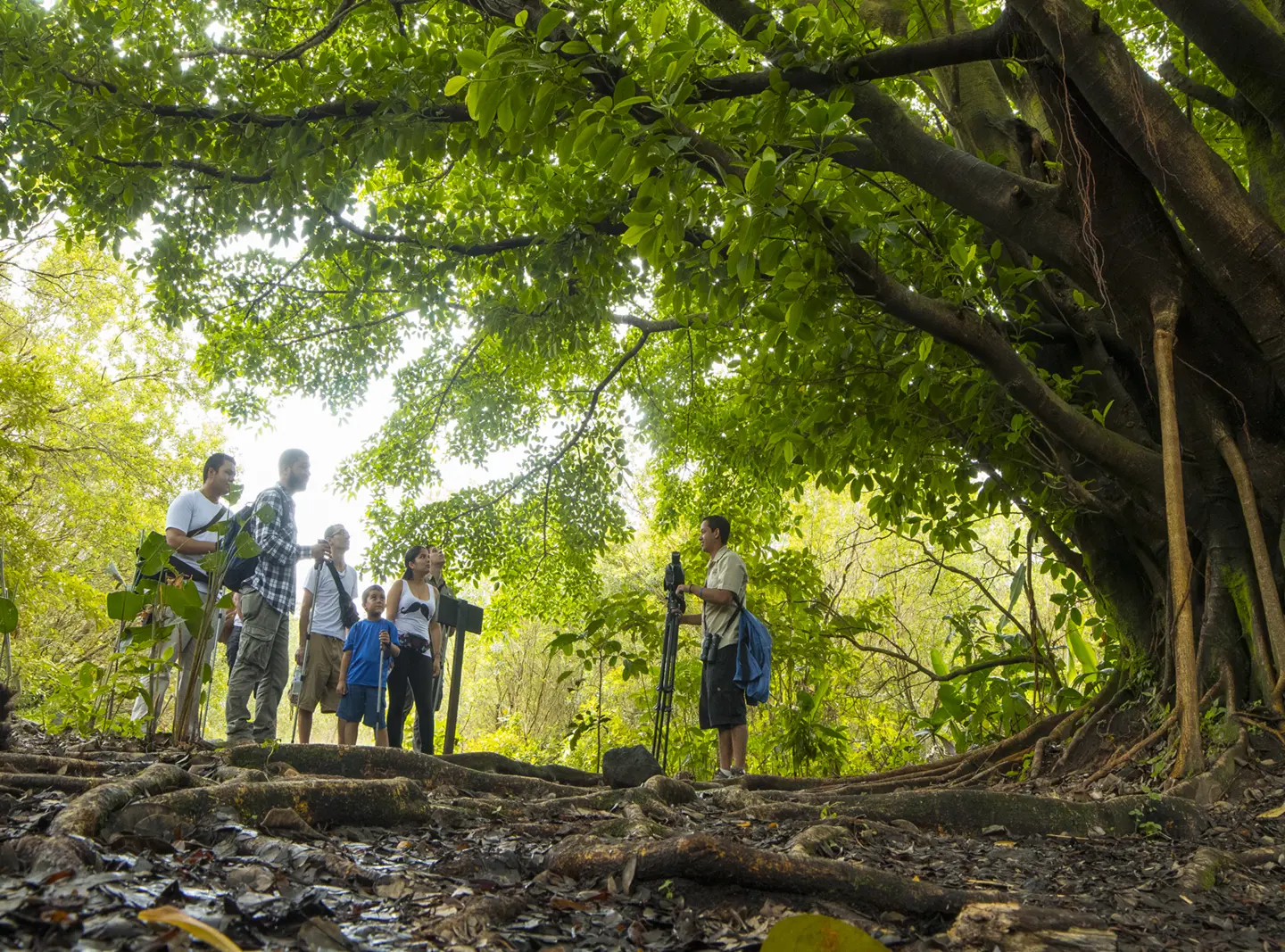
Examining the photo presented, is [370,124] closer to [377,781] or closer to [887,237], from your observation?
[887,237]

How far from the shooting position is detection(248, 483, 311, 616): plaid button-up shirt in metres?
5.73

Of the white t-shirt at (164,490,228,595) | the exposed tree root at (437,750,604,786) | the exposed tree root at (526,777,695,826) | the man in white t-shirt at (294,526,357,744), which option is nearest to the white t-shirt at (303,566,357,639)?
the man in white t-shirt at (294,526,357,744)

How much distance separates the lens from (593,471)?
1210cm

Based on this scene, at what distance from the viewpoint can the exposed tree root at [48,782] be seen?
9.24 ft

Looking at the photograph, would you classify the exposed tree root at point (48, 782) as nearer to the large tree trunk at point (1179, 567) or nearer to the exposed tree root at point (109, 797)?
the exposed tree root at point (109, 797)

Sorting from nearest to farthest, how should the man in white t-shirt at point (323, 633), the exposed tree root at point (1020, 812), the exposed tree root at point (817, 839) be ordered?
the exposed tree root at point (817, 839) → the exposed tree root at point (1020, 812) → the man in white t-shirt at point (323, 633)

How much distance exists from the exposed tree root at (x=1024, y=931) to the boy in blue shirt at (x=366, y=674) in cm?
485

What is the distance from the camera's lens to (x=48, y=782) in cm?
288

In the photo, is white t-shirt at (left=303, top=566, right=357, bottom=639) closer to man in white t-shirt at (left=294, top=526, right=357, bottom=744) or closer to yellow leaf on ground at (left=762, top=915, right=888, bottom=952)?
man in white t-shirt at (left=294, top=526, right=357, bottom=744)

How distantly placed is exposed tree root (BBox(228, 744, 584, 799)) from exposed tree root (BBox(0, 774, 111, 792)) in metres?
0.71

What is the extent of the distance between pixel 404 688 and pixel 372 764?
2.89m

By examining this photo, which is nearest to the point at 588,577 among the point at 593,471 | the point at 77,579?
the point at 593,471

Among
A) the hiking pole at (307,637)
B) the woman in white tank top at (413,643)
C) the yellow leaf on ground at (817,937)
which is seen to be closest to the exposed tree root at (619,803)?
the yellow leaf on ground at (817,937)

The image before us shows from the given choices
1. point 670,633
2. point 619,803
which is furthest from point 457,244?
point 619,803
